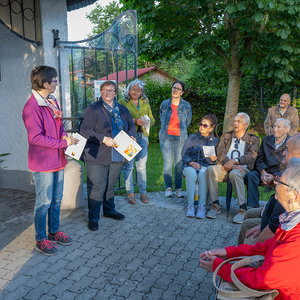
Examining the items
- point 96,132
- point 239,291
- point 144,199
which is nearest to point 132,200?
point 144,199

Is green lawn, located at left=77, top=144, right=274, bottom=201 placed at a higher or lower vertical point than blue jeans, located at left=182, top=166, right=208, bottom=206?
lower

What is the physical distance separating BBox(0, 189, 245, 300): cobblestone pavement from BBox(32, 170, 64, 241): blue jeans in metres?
0.35

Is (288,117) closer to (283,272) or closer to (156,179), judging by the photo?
(156,179)

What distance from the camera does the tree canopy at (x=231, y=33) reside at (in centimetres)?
677

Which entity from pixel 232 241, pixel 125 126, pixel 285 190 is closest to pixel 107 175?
pixel 125 126

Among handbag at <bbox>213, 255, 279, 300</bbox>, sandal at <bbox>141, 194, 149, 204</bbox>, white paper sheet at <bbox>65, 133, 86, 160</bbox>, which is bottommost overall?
sandal at <bbox>141, 194, 149, 204</bbox>

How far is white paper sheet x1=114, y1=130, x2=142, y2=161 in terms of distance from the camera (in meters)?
4.12

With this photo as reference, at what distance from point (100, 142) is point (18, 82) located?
2720 millimetres

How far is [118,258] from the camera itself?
11.5 feet

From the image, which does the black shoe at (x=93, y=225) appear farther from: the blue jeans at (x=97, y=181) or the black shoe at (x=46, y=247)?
the black shoe at (x=46, y=247)

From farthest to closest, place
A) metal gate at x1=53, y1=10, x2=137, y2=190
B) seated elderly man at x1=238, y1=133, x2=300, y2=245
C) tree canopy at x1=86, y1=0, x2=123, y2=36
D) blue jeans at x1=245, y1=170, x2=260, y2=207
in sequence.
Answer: tree canopy at x1=86, y1=0, x2=123, y2=36, metal gate at x1=53, y1=10, x2=137, y2=190, blue jeans at x1=245, y1=170, x2=260, y2=207, seated elderly man at x1=238, y1=133, x2=300, y2=245

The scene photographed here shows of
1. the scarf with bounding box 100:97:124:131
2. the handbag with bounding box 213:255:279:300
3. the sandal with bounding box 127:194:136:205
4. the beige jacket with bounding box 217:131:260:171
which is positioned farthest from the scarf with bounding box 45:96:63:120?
the beige jacket with bounding box 217:131:260:171

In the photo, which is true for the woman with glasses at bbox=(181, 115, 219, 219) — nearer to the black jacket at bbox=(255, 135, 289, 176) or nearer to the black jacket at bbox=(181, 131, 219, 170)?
the black jacket at bbox=(181, 131, 219, 170)

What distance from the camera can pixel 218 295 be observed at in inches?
72.5
